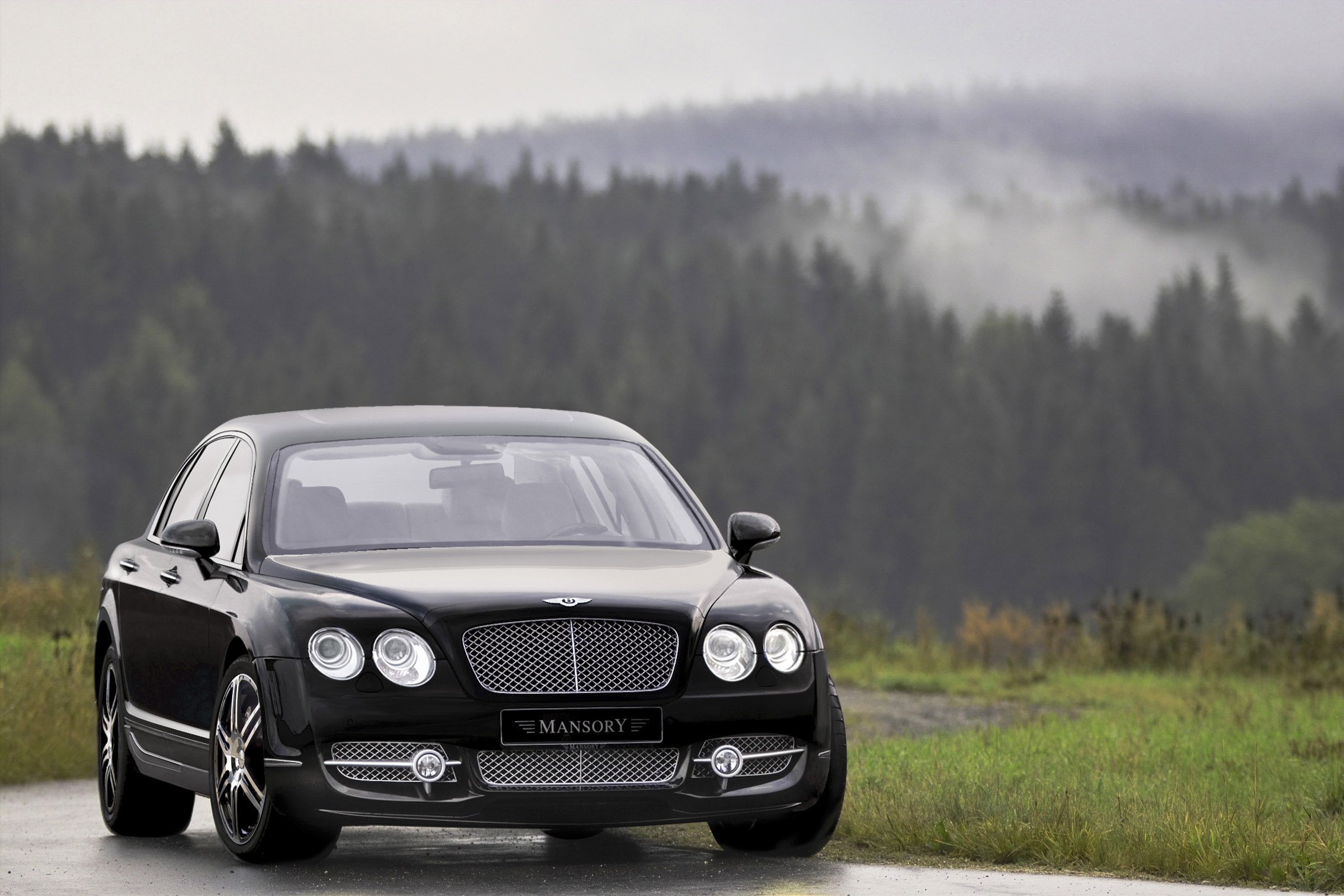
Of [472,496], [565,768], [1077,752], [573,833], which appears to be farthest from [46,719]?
[565,768]

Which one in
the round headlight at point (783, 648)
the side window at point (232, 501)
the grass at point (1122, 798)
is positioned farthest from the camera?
the side window at point (232, 501)

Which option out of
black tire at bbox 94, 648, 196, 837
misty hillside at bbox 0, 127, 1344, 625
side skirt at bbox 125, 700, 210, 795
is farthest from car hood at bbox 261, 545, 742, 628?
misty hillside at bbox 0, 127, 1344, 625

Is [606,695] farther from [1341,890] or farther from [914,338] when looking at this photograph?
[914,338]

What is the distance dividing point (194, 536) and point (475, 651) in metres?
1.54

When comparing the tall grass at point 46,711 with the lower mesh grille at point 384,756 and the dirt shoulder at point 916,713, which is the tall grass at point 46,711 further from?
the lower mesh grille at point 384,756

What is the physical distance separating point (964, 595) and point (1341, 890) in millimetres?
153628

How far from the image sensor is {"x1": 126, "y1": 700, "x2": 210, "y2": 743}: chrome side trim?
8.29 m

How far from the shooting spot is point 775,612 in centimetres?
775

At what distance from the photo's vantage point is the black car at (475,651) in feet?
23.9

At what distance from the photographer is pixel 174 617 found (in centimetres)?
880

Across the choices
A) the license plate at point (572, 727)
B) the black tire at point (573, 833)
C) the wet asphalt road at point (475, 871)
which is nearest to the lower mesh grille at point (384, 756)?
the license plate at point (572, 727)

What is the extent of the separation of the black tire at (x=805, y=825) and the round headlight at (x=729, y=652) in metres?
0.40

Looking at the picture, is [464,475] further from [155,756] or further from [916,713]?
[916,713]

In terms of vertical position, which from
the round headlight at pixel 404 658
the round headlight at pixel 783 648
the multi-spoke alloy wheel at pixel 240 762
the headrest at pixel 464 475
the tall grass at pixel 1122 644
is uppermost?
the headrest at pixel 464 475
